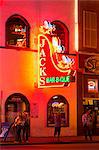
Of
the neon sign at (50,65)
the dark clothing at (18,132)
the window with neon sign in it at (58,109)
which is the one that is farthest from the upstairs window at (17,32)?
the dark clothing at (18,132)

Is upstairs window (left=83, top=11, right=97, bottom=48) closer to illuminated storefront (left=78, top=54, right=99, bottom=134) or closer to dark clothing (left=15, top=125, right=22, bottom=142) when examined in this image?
illuminated storefront (left=78, top=54, right=99, bottom=134)

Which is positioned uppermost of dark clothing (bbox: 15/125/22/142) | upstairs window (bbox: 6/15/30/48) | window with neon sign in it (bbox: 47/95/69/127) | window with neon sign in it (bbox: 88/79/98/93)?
upstairs window (bbox: 6/15/30/48)

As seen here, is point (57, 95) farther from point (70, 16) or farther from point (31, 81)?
point (70, 16)

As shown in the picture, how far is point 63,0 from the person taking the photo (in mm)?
34656

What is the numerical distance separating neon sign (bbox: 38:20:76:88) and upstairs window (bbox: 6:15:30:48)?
1175 mm

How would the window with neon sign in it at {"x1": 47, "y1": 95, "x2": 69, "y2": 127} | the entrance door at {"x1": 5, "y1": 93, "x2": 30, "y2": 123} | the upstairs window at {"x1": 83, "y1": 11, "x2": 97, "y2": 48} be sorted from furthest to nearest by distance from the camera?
the upstairs window at {"x1": 83, "y1": 11, "x2": 97, "y2": 48}, the window with neon sign in it at {"x1": 47, "y1": 95, "x2": 69, "y2": 127}, the entrance door at {"x1": 5, "y1": 93, "x2": 30, "y2": 123}

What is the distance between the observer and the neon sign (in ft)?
104

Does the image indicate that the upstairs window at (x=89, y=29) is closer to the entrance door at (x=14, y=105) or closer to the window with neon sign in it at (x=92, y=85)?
the window with neon sign in it at (x=92, y=85)

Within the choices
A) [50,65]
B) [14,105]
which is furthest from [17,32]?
[14,105]

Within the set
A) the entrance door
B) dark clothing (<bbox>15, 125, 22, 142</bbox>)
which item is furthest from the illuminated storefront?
dark clothing (<bbox>15, 125, 22, 142</bbox>)

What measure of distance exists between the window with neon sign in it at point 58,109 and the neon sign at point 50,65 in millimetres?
2048

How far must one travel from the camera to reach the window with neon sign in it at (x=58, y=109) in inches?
1315

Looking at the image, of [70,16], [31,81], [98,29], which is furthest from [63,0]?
[31,81]

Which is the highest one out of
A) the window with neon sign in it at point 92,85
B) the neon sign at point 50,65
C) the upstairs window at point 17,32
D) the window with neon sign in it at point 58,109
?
the upstairs window at point 17,32
